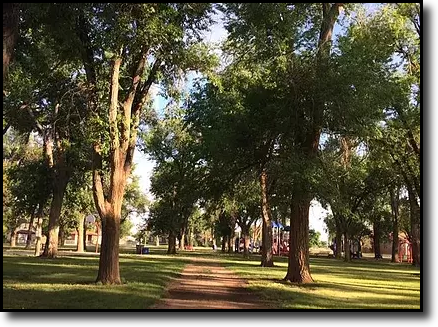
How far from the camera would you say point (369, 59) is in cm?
1788

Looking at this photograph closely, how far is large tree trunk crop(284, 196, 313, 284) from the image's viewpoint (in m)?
18.7

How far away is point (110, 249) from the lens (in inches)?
653

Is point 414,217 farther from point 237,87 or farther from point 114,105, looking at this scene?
point 114,105

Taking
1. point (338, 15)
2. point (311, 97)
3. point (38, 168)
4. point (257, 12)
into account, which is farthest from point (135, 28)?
point (38, 168)

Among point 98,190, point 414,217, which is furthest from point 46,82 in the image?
point 414,217

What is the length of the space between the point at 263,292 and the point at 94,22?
9677 millimetres

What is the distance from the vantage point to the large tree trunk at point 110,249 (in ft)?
54.3

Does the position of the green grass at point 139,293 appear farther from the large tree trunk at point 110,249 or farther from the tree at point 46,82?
the tree at point 46,82

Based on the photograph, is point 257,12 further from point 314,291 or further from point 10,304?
point 10,304

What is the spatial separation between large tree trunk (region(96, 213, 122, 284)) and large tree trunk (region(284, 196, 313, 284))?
627 cm

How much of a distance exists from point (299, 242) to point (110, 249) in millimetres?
6807

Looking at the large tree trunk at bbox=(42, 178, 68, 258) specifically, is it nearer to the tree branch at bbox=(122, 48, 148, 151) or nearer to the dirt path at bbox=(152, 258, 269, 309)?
the dirt path at bbox=(152, 258, 269, 309)
